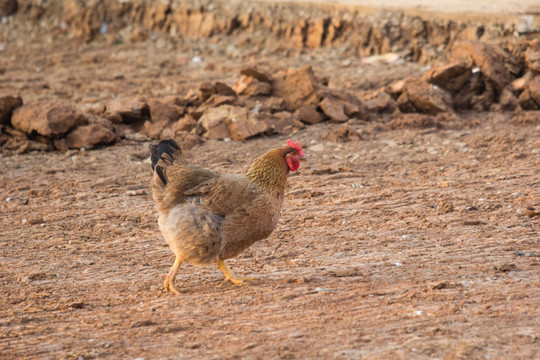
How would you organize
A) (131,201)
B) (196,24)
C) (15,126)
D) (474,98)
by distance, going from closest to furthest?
A: 1. (131,201)
2. (15,126)
3. (474,98)
4. (196,24)

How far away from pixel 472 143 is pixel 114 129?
470 centimetres

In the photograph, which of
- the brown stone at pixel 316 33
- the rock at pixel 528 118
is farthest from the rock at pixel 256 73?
the rock at pixel 528 118

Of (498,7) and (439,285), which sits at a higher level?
(498,7)

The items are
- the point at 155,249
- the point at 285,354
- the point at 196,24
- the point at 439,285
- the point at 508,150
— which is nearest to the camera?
the point at 285,354

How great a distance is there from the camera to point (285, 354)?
3.90 meters

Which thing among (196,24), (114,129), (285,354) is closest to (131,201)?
(114,129)

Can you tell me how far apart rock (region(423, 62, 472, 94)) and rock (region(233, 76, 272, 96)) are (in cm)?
230

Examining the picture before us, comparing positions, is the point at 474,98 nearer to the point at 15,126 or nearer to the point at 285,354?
the point at 15,126

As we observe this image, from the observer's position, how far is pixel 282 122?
372 inches

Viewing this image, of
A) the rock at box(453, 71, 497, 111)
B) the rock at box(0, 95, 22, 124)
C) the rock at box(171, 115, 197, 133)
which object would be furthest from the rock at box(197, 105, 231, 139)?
the rock at box(453, 71, 497, 111)

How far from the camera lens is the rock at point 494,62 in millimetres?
9805

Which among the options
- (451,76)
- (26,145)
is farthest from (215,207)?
(451,76)

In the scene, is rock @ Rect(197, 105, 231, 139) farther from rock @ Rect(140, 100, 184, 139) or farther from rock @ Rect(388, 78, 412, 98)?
rock @ Rect(388, 78, 412, 98)

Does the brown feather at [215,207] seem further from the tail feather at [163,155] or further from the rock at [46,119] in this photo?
the rock at [46,119]
